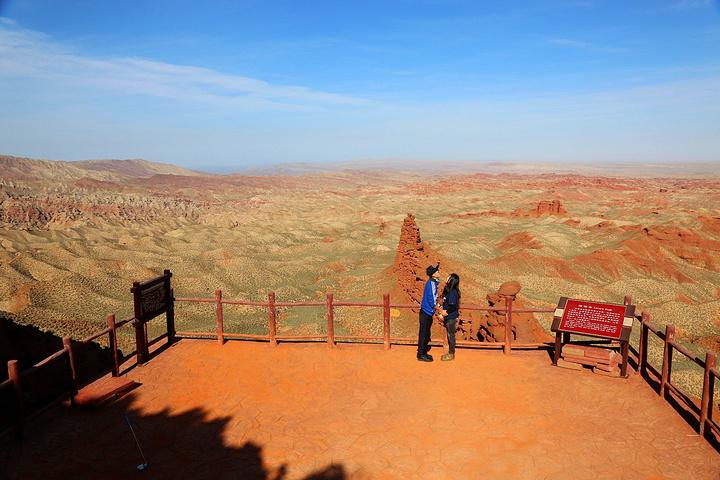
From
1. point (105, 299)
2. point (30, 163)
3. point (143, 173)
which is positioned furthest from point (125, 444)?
point (143, 173)

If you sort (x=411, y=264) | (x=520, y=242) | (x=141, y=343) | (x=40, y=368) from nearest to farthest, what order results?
(x=40, y=368) → (x=141, y=343) → (x=411, y=264) → (x=520, y=242)

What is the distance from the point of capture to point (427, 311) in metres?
9.39

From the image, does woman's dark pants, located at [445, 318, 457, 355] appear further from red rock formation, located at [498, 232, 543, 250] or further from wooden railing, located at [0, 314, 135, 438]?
red rock formation, located at [498, 232, 543, 250]

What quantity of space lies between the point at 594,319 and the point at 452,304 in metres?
2.72

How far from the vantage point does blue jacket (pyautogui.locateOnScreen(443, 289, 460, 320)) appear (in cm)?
912

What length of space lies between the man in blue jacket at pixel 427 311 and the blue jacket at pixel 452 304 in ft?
0.89

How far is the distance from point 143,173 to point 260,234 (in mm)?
156253

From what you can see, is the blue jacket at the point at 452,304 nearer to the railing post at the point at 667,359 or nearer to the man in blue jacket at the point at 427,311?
the man in blue jacket at the point at 427,311

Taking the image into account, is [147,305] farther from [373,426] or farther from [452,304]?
[452,304]

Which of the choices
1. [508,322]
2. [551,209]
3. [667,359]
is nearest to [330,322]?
[508,322]

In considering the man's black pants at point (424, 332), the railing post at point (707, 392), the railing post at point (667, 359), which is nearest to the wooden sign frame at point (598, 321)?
the railing post at point (667, 359)

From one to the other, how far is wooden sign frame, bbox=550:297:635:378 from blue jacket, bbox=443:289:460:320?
6.27 ft

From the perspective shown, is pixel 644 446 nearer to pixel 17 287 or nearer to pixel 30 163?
pixel 17 287

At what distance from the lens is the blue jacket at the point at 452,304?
912 cm
